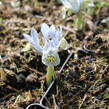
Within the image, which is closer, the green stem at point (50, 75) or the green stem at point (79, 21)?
the green stem at point (50, 75)

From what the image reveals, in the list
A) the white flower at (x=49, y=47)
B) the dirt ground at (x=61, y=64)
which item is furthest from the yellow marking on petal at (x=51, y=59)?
the dirt ground at (x=61, y=64)

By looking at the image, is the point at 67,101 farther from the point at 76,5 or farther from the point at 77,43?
the point at 76,5

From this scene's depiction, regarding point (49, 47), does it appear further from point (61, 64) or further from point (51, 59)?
point (61, 64)

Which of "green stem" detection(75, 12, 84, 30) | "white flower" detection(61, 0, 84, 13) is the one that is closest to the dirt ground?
"green stem" detection(75, 12, 84, 30)

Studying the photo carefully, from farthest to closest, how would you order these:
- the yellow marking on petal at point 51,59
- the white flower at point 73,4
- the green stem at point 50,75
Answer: the white flower at point 73,4 → the green stem at point 50,75 → the yellow marking on petal at point 51,59

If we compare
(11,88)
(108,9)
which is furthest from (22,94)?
(108,9)

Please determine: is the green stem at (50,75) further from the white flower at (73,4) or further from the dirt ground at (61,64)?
the white flower at (73,4)

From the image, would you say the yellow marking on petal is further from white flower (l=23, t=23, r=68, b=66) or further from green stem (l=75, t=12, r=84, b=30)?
green stem (l=75, t=12, r=84, b=30)

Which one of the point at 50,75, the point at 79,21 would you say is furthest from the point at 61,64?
the point at 79,21
